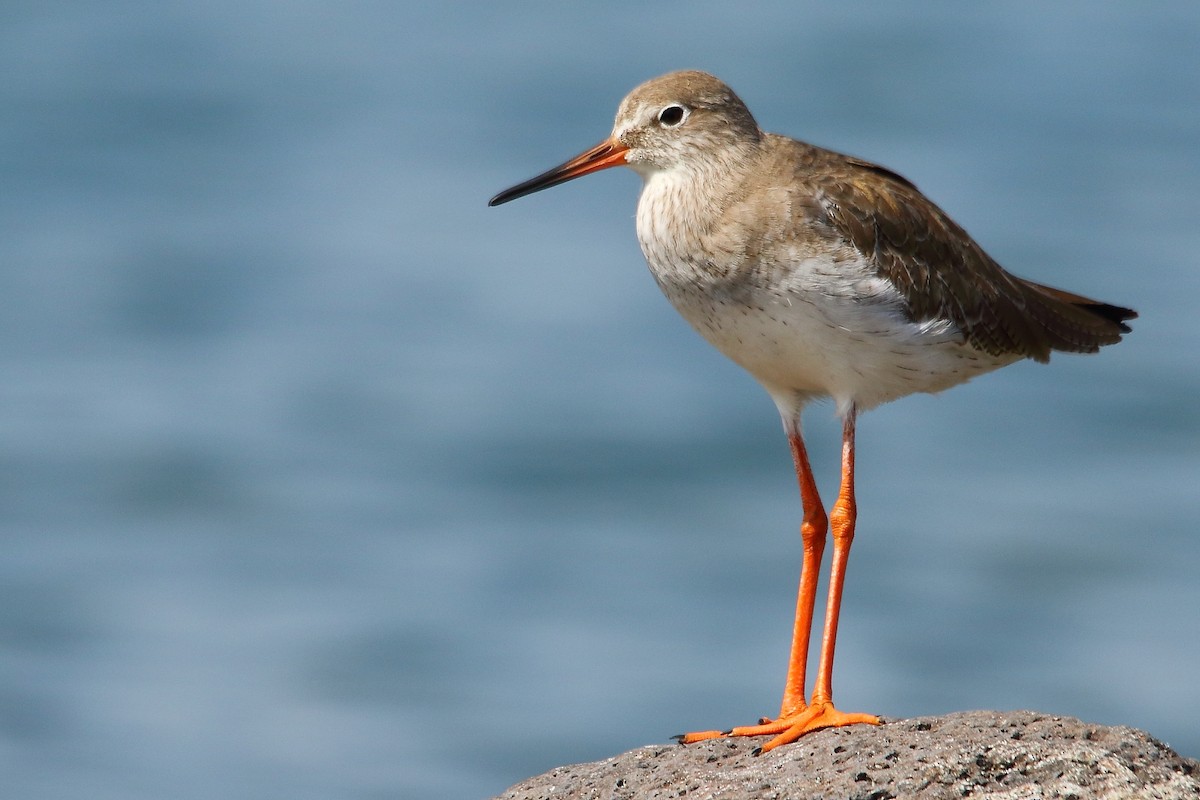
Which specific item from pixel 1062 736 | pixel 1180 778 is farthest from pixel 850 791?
pixel 1180 778

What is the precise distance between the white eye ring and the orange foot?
375 centimetres

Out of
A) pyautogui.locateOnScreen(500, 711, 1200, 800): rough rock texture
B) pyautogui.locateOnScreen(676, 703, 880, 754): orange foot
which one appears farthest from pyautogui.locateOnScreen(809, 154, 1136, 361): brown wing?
pyautogui.locateOnScreen(500, 711, 1200, 800): rough rock texture

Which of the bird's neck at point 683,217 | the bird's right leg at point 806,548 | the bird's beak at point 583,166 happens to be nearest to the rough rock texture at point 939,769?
the bird's right leg at point 806,548

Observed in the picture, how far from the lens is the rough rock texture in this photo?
6957 millimetres

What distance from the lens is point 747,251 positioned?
29.7 ft

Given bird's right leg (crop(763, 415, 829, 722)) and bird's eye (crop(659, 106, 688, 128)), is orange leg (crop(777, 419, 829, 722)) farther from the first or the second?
bird's eye (crop(659, 106, 688, 128))

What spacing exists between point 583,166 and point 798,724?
12.7ft

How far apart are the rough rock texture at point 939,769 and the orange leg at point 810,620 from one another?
0.65 m

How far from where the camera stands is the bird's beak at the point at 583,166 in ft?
32.8

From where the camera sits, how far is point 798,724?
28.5 feet

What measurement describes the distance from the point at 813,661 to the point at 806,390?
22.6 ft

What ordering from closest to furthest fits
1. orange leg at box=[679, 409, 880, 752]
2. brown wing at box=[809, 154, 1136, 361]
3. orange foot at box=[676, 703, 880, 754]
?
orange foot at box=[676, 703, 880, 754], orange leg at box=[679, 409, 880, 752], brown wing at box=[809, 154, 1136, 361]

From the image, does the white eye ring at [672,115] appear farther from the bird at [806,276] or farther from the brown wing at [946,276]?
the brown wing at [946,276]

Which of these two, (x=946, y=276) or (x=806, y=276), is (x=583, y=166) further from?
(x=946, y=276)
